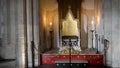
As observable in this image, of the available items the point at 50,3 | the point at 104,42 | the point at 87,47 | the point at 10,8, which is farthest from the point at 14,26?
the point at 87,47

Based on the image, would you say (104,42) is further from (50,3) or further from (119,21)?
(50,3)

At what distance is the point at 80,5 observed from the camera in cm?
2130

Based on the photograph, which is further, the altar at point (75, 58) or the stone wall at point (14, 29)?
the altar at point (75, 58)

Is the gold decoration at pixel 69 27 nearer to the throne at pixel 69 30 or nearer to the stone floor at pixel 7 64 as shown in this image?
the throne at pixel 69 30

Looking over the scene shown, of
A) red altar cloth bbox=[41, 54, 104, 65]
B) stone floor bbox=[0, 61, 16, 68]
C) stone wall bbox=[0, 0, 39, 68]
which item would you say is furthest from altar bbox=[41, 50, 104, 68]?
stone floor bbox=[0, 61, 16, 68]

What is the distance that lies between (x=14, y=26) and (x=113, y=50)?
577 centimetres

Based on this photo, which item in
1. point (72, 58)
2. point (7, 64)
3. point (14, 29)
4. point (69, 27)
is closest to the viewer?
point (7, 64)

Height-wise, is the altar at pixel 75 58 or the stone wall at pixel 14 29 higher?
the stone wall at pixel 14 29

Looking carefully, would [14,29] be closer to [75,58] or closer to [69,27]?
[75,58]

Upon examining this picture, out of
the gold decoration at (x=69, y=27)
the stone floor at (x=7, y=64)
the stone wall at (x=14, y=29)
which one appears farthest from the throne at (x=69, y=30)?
the stone floor at (x=7, y=64)

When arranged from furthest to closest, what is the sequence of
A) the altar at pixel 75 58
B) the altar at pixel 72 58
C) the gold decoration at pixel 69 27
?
the gold decoration at pixel 69 27 < the altar at pixel 75 58 < the altar at pixel 72 58

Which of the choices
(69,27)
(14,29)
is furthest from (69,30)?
(14,29)

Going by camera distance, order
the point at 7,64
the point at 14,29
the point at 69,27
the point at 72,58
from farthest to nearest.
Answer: the point at 69,27 < the point at 72,58 < the point at 14,29 < the point at 7,64

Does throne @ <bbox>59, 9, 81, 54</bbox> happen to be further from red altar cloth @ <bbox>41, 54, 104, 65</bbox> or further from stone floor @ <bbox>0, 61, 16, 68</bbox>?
stone floor @ <bbox>0, 61, 16, 68</bbox>
